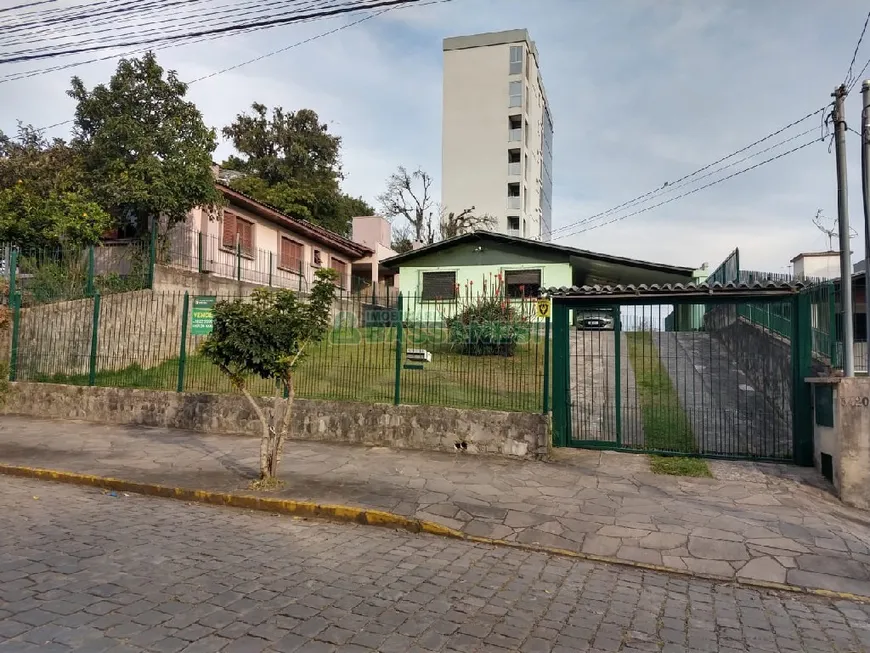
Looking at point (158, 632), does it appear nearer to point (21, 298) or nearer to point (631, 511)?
point (631, 511)

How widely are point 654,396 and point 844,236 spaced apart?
3.30 metres

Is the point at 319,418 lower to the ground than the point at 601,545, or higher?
higher

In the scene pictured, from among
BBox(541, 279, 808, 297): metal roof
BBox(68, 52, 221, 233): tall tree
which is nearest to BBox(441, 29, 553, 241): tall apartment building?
BBox(68, 52, 221, 233): tall tree

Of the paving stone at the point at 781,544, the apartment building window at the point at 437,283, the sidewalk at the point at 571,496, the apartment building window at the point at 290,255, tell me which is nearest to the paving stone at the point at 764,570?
the sidewalk at the point at 571,496

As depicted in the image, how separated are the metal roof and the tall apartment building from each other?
35305 millimetres

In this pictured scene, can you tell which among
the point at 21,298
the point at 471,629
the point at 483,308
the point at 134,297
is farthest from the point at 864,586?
the point at 21,298

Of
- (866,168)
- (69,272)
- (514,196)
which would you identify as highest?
(514,196)

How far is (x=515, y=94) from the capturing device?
146ft

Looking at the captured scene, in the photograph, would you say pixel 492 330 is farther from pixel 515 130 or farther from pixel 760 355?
pixel 515 130

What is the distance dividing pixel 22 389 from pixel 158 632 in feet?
33.7

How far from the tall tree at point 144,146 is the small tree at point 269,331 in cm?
920

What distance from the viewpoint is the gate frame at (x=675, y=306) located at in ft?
24.4

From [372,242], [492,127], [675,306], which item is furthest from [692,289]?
[492,127]

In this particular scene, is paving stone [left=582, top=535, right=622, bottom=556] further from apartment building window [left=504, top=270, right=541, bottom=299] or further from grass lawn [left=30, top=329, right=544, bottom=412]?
apartment building window [left=504, top=270, right=541, bottom=299]
